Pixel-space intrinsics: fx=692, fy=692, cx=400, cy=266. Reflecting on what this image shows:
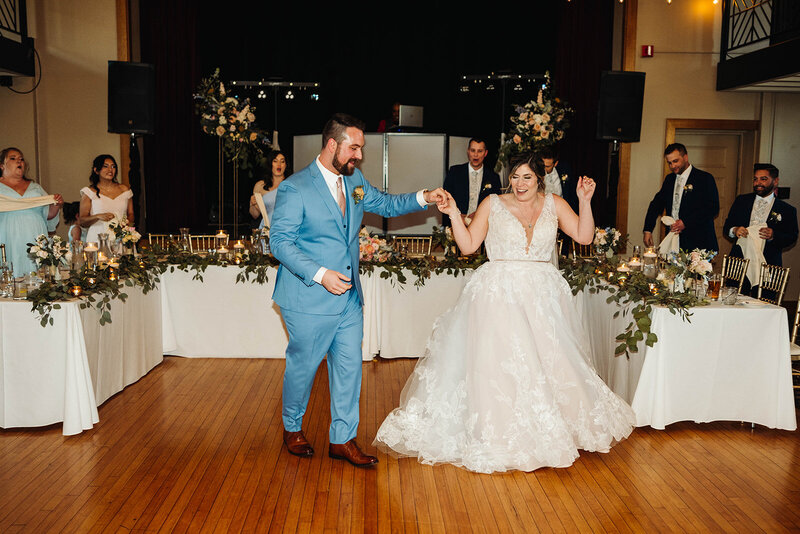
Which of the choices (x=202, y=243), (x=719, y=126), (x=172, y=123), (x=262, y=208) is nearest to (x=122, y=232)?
(x=262, y=208)

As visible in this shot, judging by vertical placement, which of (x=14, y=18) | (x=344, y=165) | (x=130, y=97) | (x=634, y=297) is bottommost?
(x=634, y=297)

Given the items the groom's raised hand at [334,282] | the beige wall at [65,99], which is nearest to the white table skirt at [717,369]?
the groom's raised hand at [334,282]

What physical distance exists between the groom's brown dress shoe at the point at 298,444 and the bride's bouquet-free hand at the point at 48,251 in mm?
1965

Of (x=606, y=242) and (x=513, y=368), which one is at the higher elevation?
(x=606, y=242)

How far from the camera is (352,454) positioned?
362 centimetres

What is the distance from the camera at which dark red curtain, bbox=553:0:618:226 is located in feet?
32.1

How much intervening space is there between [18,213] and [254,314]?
2097 mm

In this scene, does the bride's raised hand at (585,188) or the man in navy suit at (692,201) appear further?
the man in navy suit at (692,201)

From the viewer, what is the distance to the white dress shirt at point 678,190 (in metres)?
6.12

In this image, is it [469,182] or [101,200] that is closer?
[101,200]

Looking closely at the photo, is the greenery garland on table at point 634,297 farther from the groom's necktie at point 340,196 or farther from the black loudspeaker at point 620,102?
the black loudspeaker at point 620,102

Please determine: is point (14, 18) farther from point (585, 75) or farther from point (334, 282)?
point (585, 75)

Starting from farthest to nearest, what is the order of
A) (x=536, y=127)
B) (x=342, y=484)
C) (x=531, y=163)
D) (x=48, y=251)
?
(x=536, y=127) → (x=48, y=251) → (x=531, y=163) → (x=342, y=484)

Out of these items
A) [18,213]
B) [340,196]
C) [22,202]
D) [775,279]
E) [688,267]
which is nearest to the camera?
[340,196]
